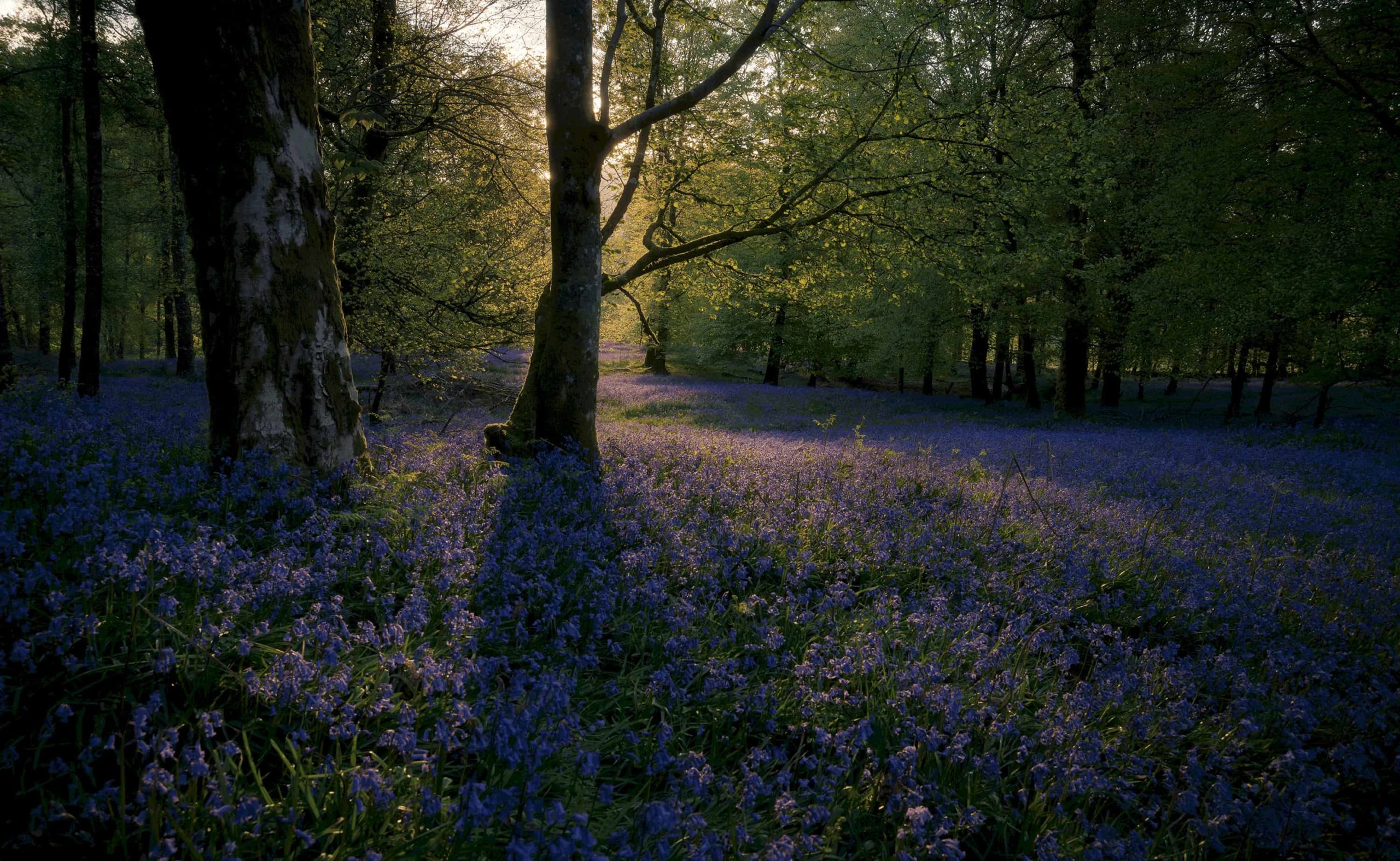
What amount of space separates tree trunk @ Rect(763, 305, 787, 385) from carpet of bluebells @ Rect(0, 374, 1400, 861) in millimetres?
26366

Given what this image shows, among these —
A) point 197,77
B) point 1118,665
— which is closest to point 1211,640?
point 1118,665

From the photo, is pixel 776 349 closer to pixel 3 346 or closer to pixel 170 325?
pixel 3 346

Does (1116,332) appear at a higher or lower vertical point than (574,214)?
higher

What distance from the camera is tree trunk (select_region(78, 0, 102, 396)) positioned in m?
11.0

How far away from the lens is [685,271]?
35.2ft

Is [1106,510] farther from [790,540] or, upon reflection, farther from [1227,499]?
[790,540]

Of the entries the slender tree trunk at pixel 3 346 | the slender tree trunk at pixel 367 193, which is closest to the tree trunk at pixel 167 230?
the slender tree trunk at pixel 3 346

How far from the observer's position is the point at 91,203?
11266 mm

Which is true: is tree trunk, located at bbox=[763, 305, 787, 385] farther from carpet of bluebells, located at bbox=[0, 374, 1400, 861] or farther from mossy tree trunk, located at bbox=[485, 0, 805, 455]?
carpet of bluebells, located at bbox=[0, 374, 1400, 861]

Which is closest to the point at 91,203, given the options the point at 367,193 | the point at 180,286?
the point at 367,193

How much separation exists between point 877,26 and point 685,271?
553 inches

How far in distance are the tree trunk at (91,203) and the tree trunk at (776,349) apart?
24.3m

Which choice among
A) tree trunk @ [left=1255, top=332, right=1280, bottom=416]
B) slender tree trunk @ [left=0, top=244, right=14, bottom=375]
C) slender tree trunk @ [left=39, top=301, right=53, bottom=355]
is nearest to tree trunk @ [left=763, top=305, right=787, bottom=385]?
tree trunk @ [left=1255, top=332, right=1280, bottom=416]

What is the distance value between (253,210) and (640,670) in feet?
13.7
